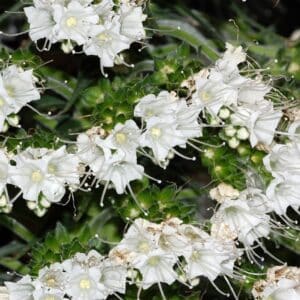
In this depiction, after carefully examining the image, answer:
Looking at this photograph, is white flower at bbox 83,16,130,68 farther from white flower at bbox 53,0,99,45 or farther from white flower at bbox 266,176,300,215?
white flower at bbox 266,176,300,215

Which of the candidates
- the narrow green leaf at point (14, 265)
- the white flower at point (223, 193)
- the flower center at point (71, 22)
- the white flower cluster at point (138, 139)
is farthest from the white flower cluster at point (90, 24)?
the narrow green leaf at point (14, 265)

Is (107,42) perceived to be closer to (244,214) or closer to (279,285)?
(244,214)

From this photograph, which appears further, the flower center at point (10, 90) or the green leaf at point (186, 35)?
the green leaf at point (186, 35)

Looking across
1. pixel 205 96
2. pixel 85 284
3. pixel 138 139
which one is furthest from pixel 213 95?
pixel 85 284

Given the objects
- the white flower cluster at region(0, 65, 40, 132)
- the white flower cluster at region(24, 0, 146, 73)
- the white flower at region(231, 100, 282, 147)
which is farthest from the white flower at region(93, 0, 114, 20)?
the white flower at region(231, 100, 282, 147)

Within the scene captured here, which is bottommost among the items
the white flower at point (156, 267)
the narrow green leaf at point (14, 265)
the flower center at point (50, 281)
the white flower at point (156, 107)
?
the narrow green leaf at point (14, 265)

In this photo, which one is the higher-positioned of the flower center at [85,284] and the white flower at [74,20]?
the white flower at [74,20]

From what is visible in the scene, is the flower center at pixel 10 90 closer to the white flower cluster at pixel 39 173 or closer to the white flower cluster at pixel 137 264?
the white flower cluster at pixel 39 173
